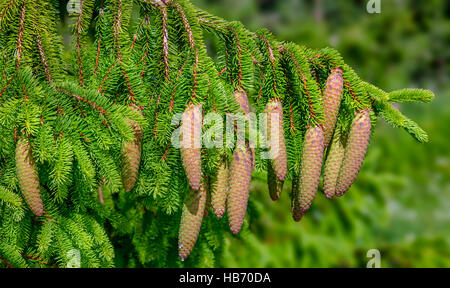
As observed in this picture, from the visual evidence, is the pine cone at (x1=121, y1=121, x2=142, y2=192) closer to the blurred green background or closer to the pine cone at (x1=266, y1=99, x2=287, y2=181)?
the pine cone at (x1=266, y1=99, x2=287, y2=181)

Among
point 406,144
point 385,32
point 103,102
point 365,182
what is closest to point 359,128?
point 103,102

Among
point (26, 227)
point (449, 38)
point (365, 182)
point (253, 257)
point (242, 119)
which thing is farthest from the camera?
point (449, 38)

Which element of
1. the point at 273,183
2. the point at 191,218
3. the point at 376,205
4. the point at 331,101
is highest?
the point at 376,205

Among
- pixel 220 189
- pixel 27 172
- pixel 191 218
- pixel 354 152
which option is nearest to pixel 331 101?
pixel 354 152

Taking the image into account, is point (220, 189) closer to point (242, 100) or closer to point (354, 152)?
point (242, 100)

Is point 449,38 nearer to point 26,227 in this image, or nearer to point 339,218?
point 339,218

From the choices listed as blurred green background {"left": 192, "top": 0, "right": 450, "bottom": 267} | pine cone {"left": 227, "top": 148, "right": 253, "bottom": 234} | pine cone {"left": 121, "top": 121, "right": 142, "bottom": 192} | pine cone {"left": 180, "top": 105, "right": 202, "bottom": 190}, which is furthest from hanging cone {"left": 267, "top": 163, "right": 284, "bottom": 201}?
blurred green background {"left": 192, "top": 0, "right": 450, "bottom": 267}
